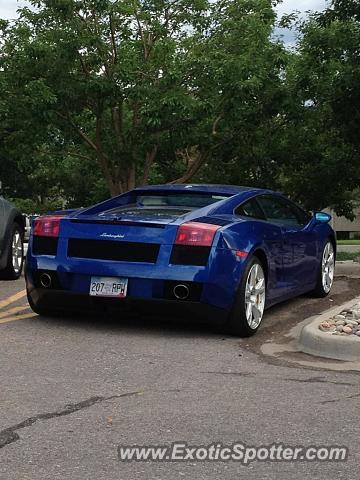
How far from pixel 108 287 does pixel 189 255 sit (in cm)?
79

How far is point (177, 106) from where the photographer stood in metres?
16.4

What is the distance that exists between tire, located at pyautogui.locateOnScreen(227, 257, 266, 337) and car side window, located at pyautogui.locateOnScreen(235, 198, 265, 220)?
0.60 m

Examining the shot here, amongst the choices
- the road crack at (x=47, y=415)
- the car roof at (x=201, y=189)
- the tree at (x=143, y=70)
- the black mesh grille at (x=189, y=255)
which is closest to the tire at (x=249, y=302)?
the black mesh grille at (x=189, y=255)

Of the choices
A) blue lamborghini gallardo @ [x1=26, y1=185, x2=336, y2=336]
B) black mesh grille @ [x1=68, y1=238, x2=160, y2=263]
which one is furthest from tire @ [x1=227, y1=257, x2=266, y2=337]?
black mesh grille @ [x1=68, y1=238, x2=160, y2=263]

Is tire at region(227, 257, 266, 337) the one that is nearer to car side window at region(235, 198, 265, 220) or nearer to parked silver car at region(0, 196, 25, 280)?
car side window at region(235, 198, 265, 220)

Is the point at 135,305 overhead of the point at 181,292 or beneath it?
beneath

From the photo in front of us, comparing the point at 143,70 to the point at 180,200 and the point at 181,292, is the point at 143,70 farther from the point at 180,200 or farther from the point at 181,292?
the point at 181,292

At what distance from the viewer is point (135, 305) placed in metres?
6.32

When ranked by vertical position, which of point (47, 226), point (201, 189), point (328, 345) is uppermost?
point (201, 189)

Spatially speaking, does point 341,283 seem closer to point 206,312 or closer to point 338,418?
point 206,312

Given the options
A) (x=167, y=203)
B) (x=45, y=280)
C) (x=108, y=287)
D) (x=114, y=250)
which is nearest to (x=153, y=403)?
(x=108, y=287)

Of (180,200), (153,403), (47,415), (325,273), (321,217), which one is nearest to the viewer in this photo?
(47,415)

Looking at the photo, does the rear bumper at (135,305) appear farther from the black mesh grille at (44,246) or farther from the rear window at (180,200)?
the rear window at (180,200)

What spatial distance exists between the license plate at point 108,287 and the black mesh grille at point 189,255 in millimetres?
495
